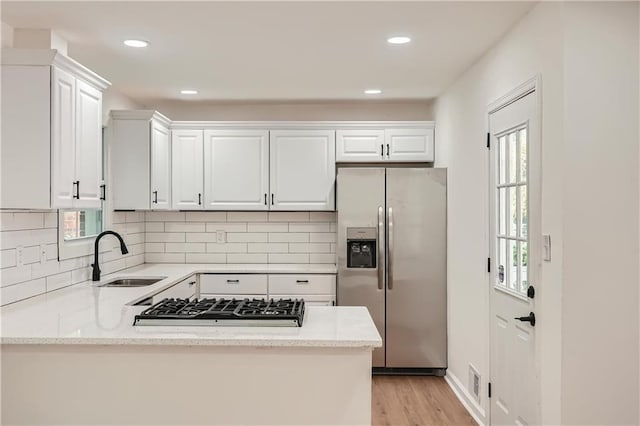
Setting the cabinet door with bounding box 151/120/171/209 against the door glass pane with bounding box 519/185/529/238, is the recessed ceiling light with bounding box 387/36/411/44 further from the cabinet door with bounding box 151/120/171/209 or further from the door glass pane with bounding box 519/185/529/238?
the cabinet door with bounding box 151/120/171/209

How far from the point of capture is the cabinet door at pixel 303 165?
513cm

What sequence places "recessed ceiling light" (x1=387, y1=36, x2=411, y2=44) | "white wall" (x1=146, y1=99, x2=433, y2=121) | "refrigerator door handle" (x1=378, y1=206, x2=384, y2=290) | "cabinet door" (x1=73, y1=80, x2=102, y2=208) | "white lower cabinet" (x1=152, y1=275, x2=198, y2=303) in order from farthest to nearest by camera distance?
"white wall" (x1=146, y1=99, x2=433, y2=121), "refrigerator door handle" (x1=378, y1=206, x2=384, y2=290), "white lower cabinet" (x1=152, y1=275, x2=198, y2=303), "recessed ceiling light" (x1=387, y1=36, x2=411, y2=44), "cabinet door" (x1=73, y1=80, x2=102, y2=208)

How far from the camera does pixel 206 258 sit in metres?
5.49

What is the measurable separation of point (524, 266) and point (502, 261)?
0.35 m

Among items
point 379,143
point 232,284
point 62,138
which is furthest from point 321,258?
point 62,138

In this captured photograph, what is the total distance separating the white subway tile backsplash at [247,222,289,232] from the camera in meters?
5.50

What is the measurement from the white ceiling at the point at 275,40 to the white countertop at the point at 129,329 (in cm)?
162

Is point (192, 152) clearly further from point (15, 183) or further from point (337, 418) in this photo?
point (337, 418)

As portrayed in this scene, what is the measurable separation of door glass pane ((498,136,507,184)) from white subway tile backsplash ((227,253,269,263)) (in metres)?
2.85

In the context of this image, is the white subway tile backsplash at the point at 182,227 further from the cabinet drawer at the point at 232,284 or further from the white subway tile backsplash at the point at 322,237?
the white subway tile backsplash at the point at 322,237

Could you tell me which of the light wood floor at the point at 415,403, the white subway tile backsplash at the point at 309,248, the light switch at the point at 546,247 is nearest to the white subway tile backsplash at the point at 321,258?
the white subway tile backsplash at the point at 309,248

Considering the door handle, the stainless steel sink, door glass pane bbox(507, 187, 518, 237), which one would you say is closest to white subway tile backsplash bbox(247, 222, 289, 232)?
the stainless steel sink

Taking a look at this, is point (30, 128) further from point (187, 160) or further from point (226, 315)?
point (187, 160)

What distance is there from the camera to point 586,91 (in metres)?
2.44
